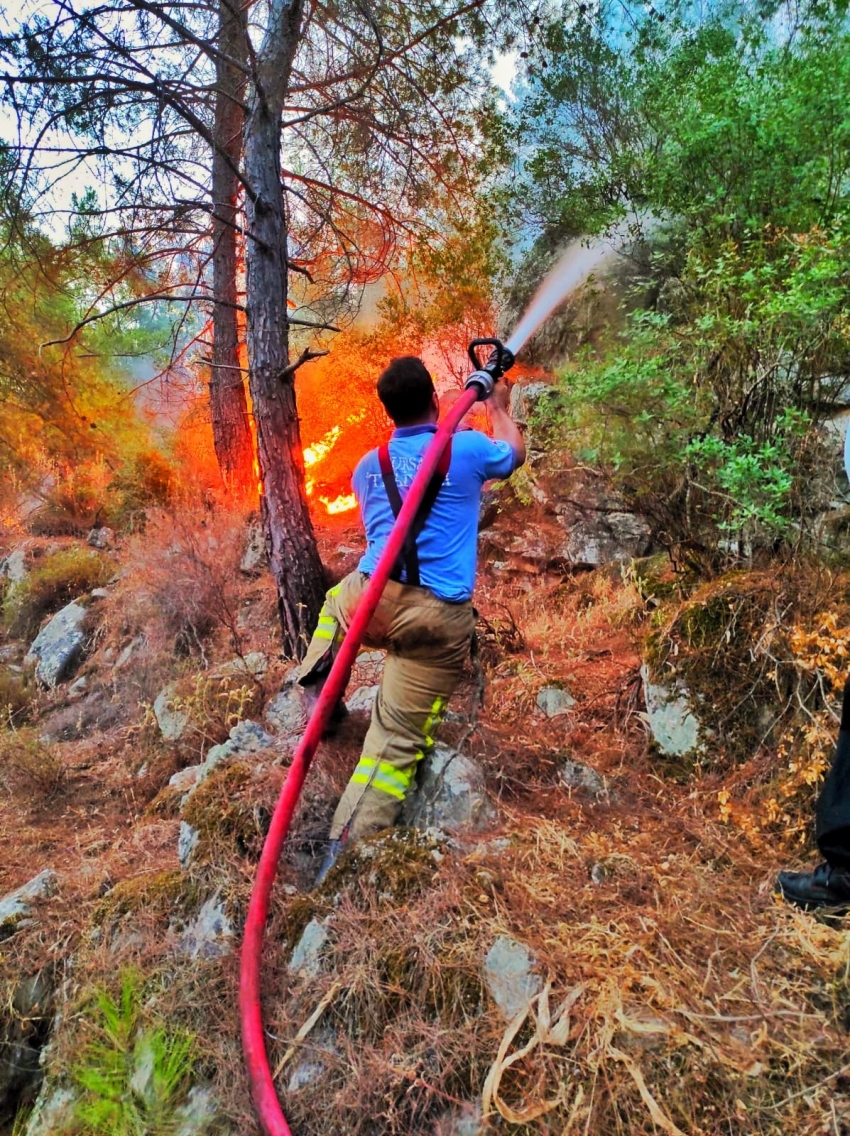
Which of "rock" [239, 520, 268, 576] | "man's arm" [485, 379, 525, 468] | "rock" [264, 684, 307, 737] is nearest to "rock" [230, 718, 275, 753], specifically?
"rock" [264, 684, 307, 737]

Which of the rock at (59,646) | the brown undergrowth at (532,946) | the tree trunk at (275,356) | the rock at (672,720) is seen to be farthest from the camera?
the rock at (59,646)

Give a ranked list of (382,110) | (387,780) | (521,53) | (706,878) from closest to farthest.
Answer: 1. (706,878)
2. (387,780)
3. (521,53)
4. (382,110)

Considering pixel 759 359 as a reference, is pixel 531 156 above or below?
above

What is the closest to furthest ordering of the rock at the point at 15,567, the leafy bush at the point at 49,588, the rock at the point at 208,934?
the rock at the point at 208,934, the leafy bush at the point at 49,588, the rock at the point at 15,567

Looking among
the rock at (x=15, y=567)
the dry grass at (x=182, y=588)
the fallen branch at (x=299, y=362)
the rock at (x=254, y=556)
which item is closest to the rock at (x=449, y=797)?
the dry grass at (x=182, y=588)

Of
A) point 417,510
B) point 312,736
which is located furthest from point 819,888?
point 417,510

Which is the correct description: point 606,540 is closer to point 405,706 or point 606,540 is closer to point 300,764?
point 405,706

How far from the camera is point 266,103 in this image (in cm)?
468

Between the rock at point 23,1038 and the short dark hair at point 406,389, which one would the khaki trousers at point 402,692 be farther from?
the rock at point 23,1038

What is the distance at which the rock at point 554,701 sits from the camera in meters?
3.59

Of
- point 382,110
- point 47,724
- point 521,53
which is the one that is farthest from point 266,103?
point 47,724

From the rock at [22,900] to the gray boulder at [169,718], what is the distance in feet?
4.13

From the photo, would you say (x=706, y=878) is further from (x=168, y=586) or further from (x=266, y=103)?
(x=266, y=103)

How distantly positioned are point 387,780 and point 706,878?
1.27 m
